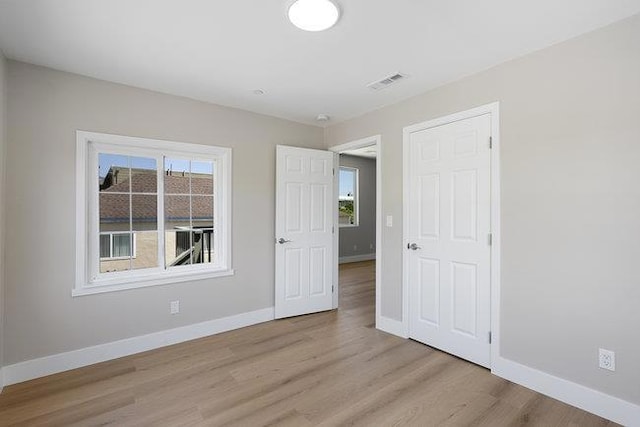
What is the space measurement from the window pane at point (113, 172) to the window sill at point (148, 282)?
86 cm

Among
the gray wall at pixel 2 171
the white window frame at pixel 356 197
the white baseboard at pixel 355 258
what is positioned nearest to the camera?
the gray wall at pixel 2 171

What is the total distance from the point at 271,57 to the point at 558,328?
2835mm

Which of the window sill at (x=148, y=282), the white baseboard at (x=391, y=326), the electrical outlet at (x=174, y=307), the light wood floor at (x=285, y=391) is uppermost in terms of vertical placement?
the window sill at (x=148, y=282)

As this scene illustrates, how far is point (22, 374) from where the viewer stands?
2.37 m

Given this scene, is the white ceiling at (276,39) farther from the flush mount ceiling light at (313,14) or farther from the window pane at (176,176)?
the window pane at (176,176)

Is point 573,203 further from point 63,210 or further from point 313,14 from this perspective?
point 63,210

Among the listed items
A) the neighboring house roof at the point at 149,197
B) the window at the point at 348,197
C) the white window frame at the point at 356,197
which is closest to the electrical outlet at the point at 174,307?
the neighboring house roof at the point at 149,197

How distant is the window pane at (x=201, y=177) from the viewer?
131 inches

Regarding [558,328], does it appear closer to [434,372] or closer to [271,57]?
[434,372]

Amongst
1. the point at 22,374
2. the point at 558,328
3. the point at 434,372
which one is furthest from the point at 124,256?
the point at 558,328

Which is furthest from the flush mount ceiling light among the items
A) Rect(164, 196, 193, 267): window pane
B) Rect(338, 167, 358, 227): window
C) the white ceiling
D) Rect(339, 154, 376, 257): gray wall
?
Rect(338, 167, 358, 227): window

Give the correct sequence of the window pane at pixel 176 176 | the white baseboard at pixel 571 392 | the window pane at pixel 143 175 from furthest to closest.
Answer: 1. the window pane at pixel 176 176
2. the window pane at pixel 143 175
3. the white baseboard at pixel 571 392

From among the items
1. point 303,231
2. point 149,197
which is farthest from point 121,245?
point 303,231

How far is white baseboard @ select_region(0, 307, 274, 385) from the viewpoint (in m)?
2.39
